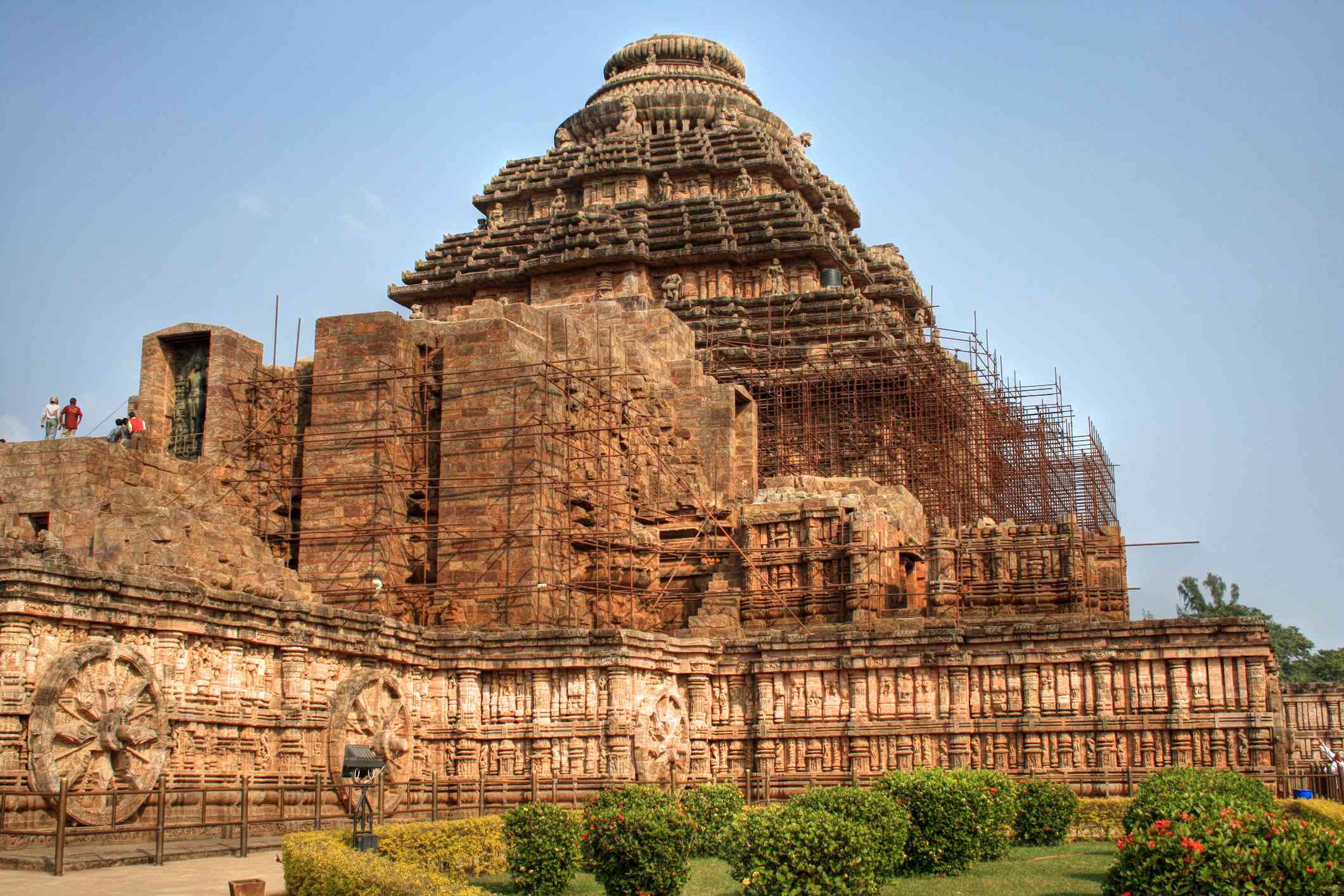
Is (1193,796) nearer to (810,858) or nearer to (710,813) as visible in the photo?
(810,858)

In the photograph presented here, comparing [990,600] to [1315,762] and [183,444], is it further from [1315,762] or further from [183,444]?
[183,444]

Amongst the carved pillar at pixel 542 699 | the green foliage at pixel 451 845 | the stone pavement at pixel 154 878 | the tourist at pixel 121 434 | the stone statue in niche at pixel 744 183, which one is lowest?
the stone pavement at pixel 154 878

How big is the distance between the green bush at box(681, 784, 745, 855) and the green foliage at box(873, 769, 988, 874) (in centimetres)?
243

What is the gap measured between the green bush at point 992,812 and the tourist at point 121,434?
795 inches

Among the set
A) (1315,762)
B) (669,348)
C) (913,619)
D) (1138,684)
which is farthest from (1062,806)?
(669,348)

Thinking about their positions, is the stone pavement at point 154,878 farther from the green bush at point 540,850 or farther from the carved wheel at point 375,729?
the carved wheel at point 375,729

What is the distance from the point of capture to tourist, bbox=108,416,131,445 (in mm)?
33000

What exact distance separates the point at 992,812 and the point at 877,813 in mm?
2948

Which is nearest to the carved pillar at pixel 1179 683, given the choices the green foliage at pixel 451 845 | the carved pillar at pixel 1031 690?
the carved pillar at pixel 1031 690

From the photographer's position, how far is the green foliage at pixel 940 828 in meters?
19.0

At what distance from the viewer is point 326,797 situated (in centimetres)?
2567

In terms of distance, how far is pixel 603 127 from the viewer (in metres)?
61.7

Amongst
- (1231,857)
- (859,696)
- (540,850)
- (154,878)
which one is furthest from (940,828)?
(859,696)

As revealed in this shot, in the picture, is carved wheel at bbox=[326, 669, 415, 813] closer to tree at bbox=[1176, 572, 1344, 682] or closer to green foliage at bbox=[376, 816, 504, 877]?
green foliage at bbox=[376, 816, 504, 877]
